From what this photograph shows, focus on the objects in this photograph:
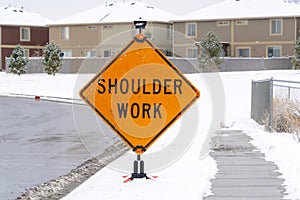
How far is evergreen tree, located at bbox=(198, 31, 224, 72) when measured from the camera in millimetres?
52531

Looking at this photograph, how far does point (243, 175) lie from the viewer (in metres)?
10.2

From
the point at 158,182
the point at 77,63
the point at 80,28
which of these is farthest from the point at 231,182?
the point at 80,28

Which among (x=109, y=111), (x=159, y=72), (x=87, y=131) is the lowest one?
(x=87, y=131)

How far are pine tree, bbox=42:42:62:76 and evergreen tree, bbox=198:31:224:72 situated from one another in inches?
541

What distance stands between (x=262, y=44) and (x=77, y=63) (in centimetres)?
1877

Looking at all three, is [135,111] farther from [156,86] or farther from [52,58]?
[52,58]

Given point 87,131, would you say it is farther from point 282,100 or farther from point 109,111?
point 109,111

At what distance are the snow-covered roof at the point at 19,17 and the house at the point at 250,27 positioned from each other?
21.0 meters

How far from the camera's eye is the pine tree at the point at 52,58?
190 feet

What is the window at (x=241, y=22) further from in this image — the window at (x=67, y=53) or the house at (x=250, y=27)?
the window at (x=67, y=53)

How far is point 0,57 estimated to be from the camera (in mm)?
70125

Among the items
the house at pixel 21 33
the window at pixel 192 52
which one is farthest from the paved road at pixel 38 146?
the house at pixel 21 33

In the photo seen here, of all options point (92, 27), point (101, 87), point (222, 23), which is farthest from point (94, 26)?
point (101, 87)

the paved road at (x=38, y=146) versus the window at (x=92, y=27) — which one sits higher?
the window at (x=92, y=27)
